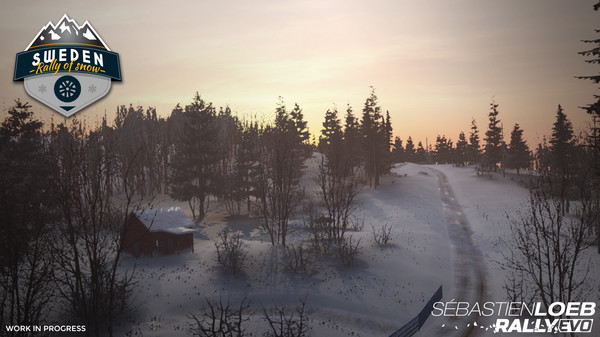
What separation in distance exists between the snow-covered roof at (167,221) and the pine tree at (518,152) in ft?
214

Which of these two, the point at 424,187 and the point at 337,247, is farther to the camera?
the point at 424,187

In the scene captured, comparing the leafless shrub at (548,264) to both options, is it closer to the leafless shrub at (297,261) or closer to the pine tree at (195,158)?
the leafless shrub at (297,261)

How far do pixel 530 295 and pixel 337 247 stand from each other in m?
12.8

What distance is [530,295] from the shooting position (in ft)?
74.9

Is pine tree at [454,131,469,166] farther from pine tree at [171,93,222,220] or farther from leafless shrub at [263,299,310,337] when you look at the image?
leafless shrub at [263,299,310,337]

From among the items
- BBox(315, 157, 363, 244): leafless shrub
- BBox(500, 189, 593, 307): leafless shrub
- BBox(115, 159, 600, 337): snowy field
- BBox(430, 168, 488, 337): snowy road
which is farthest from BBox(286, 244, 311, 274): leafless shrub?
BBox(500, 189, 593, 307): leafless shrub

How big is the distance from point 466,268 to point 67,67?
28.5 metres

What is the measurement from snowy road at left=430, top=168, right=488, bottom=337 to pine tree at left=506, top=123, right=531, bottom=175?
3254cm

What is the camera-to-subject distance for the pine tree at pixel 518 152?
7338cm

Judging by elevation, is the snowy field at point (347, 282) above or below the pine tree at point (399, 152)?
below

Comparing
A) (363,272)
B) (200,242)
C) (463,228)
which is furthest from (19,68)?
(463,228)

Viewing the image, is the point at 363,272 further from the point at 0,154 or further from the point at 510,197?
the point at 510,197

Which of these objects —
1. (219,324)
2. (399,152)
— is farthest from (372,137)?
(399,152)

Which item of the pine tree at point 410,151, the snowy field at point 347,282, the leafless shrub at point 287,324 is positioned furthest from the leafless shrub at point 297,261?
the pine tree at point 410,151
